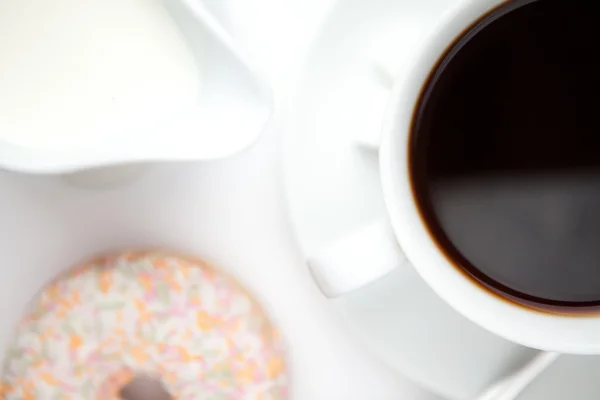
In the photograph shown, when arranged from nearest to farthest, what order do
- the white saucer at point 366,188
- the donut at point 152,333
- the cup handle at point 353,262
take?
1. the cup handle at point 353,262
2. the white saucer at point 366,188
3. the donut at point 152,333

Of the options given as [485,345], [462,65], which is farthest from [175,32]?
[485,345]

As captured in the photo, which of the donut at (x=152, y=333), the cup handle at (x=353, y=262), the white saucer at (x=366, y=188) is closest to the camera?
the cup handle at (x=353, y=262)

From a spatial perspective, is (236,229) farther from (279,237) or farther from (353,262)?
(353,262)

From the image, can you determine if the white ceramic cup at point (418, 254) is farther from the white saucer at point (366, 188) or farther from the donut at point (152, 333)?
the donut at point (152, 333)

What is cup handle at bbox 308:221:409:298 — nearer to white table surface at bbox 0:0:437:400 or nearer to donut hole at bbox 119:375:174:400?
white table surface at bbox 0:0:437:400

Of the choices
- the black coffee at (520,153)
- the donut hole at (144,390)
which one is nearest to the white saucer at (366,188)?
the black coffee at (520,153)

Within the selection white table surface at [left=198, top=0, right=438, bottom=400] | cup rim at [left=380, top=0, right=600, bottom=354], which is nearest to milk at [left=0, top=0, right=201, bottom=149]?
white table surface at [left=198, top=0, right=438, bottom=400]
